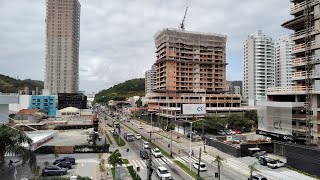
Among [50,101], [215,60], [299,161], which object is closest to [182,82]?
[215,60]

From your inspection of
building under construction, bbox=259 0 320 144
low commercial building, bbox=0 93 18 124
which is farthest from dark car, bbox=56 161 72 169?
building under construction, bbox=259 0 320 144

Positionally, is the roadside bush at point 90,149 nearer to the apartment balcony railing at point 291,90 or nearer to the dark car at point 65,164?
the dark car at point 65,164

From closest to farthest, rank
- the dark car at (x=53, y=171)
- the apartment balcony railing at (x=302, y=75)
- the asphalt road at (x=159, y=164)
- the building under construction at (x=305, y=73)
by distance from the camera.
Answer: the dark car at (x=53, y=171) → the asphalt road at (x=159, y=164) → the building under construction at (x=305, y=73) → the apartment balcony railing at (x=302, y=75)

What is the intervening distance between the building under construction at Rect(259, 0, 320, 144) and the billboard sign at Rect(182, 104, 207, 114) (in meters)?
48.4

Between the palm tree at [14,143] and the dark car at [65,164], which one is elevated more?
the palm tree at [14,143]

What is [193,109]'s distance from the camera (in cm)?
11188

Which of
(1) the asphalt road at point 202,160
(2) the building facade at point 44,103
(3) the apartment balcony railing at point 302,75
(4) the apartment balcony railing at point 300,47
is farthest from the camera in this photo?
(2) the building facade at point 44,103

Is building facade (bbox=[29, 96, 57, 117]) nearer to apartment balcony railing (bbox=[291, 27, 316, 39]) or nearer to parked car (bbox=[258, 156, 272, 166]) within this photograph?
parked car (bbox=[258, 156, 272, 166])

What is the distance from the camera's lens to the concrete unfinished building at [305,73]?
54938 mm

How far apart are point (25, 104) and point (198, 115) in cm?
9383

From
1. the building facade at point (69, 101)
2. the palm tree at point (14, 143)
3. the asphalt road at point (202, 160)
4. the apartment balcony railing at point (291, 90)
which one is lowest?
the asphalt road at point (202, 160)

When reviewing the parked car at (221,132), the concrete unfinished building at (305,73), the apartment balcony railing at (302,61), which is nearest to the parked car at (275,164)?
the concrete unfinished building at (305,73)

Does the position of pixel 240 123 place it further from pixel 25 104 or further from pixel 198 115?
pixel 25 104

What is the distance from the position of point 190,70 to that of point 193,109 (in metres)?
39.2
